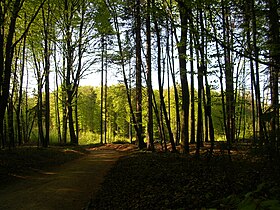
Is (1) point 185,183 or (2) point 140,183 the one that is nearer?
(1) point 185,183

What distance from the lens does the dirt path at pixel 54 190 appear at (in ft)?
22.3

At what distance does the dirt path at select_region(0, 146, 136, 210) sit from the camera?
6.80 m

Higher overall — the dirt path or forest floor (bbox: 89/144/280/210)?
forest floor (bbox: 89/144/280/210)

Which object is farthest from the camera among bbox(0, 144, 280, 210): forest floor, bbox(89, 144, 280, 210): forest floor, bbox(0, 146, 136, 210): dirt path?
bbox(0, 146, 136, 210): dirt path

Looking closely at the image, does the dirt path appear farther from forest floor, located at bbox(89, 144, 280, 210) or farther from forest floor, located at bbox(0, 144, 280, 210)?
A: forest floor, located at bbox(89, 144, 280, 210)

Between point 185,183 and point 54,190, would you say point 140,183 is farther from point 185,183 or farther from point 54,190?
point 54,190

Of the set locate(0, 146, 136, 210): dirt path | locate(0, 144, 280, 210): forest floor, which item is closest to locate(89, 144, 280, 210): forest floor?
locate(0, 144, 280, 210): forest floor

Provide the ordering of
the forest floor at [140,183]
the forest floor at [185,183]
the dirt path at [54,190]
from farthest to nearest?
the dirt path at [54,190], the forest floor at [140,183], the forest floor at [185,183]

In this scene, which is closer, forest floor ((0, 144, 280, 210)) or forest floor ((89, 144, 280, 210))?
forest floor ((89, 144, 280, 210))

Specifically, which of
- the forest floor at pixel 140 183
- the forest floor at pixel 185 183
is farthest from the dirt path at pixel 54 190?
the forest floor at pixel 185 183

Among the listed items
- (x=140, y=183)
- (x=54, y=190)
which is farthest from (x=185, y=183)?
(x=54, y=190)

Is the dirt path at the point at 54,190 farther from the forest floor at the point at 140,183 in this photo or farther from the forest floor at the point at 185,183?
the forest floor at the point at 185,183

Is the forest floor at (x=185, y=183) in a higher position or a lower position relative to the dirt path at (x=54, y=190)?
higher

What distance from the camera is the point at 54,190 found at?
802cm
